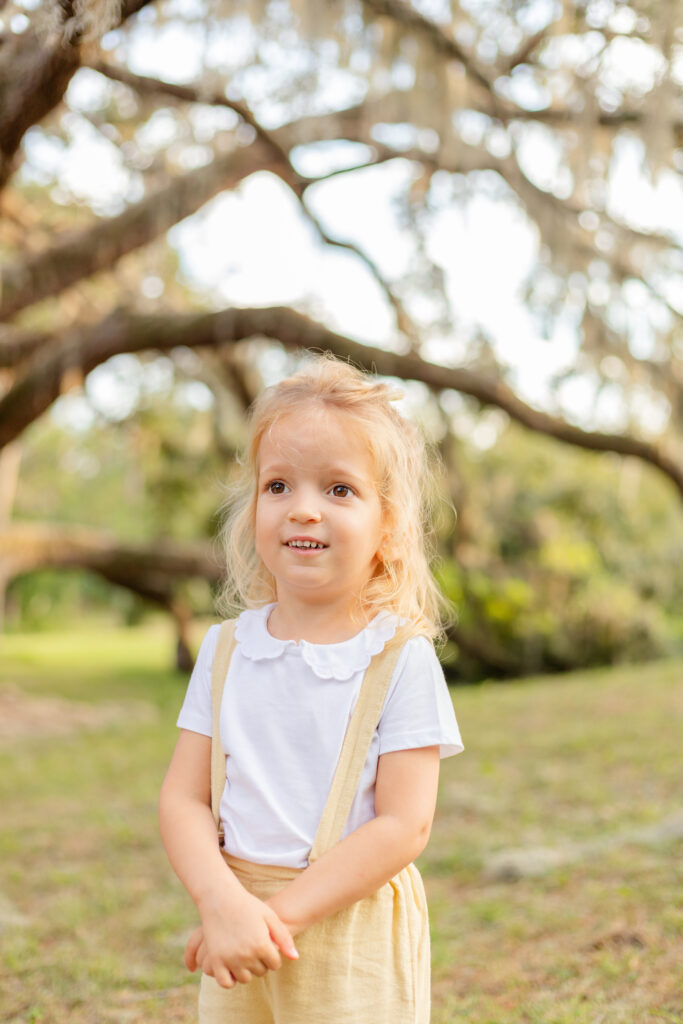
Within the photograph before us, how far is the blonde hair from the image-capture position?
1.58 meters

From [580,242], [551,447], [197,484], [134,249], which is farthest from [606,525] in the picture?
[134,249]

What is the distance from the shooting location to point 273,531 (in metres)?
1.54

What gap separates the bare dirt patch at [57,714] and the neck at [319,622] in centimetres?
700

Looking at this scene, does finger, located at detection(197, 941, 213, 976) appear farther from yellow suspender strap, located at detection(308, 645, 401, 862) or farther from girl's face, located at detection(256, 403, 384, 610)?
girl's face, located at detection(256, 403, 384, 610)

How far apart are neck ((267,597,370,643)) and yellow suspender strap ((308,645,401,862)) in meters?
0.10

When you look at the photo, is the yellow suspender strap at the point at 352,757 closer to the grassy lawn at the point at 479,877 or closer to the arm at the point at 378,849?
the arm at the point at 378,849

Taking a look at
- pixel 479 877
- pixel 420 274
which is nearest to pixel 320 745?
pixel 479 877

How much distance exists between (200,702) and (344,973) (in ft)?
1.55

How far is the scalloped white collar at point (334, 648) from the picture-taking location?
1487mm

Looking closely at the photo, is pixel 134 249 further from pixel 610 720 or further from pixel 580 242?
pixel 610 720

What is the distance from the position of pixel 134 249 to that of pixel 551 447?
298 inches

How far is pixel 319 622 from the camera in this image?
5.16 feet

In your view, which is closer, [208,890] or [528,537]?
[208,890]

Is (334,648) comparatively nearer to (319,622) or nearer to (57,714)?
(319,622)
